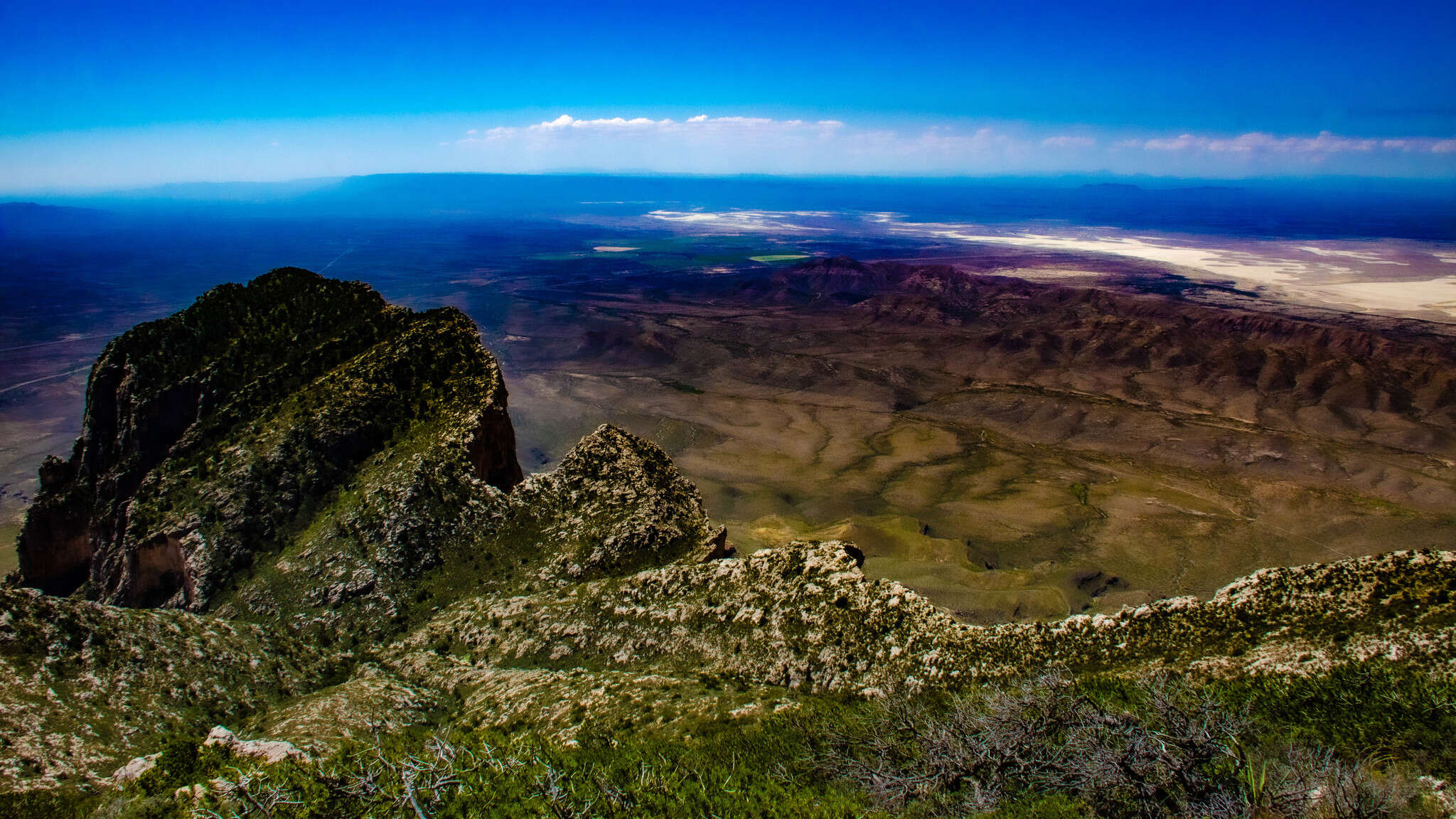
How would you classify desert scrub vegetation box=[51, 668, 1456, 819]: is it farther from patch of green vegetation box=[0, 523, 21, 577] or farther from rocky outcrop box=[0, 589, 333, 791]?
patch of green vegetation box=[0, 523, 21, 577]

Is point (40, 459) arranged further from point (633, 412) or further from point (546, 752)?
point (546, 752)

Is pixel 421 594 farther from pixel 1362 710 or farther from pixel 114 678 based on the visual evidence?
pixel 1362 710

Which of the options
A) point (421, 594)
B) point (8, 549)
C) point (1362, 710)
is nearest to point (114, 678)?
point (421, 594)

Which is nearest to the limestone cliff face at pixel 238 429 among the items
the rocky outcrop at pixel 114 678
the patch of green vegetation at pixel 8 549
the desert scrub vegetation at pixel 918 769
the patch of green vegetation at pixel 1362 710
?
the rocky outcrop at pixel 114 678

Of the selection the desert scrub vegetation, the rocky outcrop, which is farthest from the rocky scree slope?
the desert scrub vegetation

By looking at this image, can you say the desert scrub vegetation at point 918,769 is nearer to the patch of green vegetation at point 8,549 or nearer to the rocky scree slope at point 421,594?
the rocky scree slope at point 421,594

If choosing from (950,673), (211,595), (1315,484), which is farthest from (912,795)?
(1315,484)

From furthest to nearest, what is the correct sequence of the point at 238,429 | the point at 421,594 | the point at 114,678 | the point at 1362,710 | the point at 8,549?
the point at 8,549
the point at 238,429
the point at 421,594
the point at 114,678
the point at 1362,710
